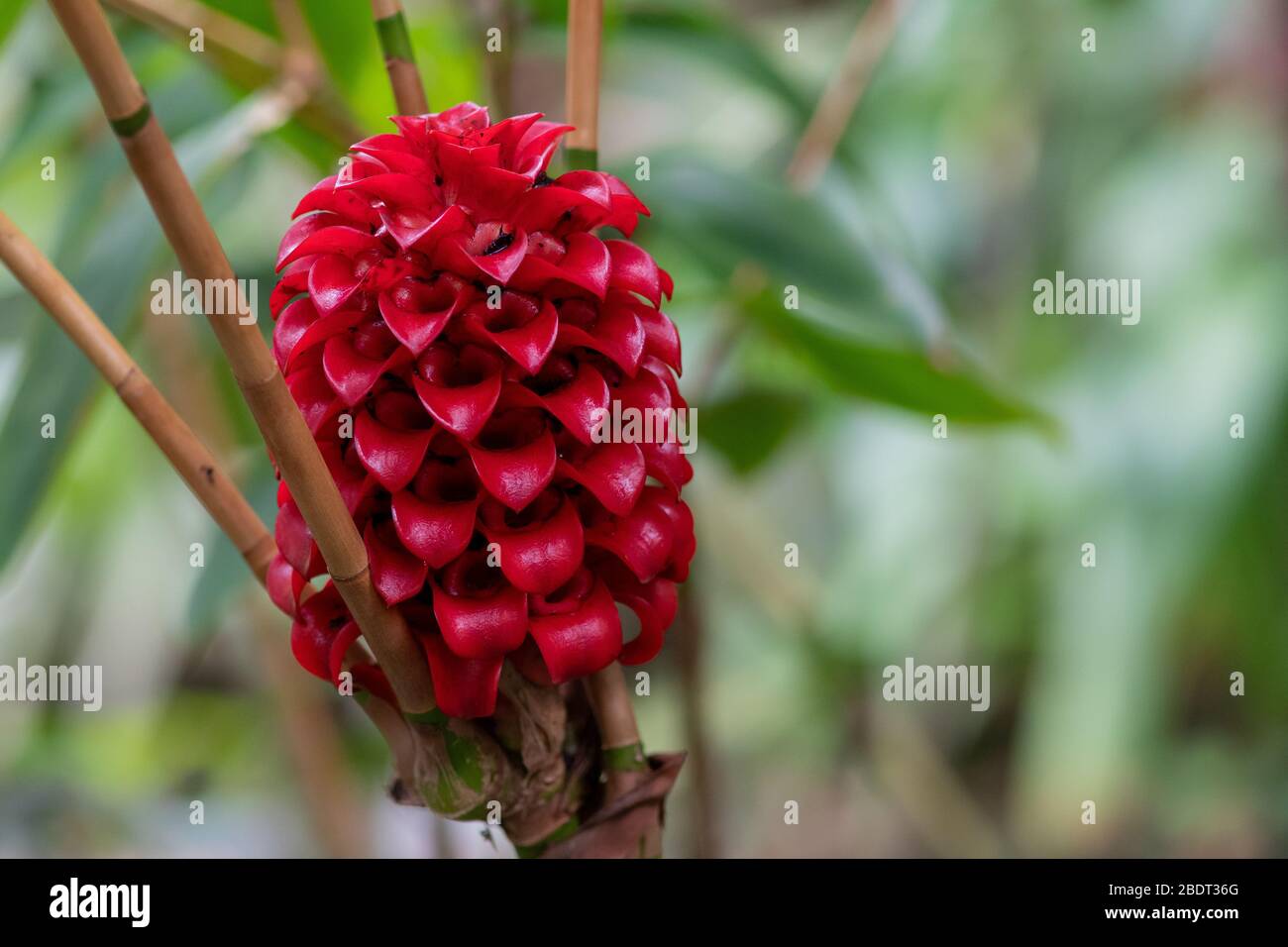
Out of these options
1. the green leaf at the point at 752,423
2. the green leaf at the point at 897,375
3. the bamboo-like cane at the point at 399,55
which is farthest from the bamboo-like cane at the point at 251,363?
the green leaf at the point at 752,423

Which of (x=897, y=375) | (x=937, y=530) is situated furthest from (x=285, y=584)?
(x=937, y=530)

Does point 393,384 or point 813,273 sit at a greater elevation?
point 813,273

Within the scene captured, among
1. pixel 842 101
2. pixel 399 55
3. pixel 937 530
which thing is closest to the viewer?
pixel 399 55

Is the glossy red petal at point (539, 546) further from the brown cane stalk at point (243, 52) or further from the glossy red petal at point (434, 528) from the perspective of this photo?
the brown cane stalk at point (243, 52)

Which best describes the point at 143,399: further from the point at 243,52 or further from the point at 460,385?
the point at 243,52

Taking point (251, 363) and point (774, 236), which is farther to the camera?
point (774, 236)
